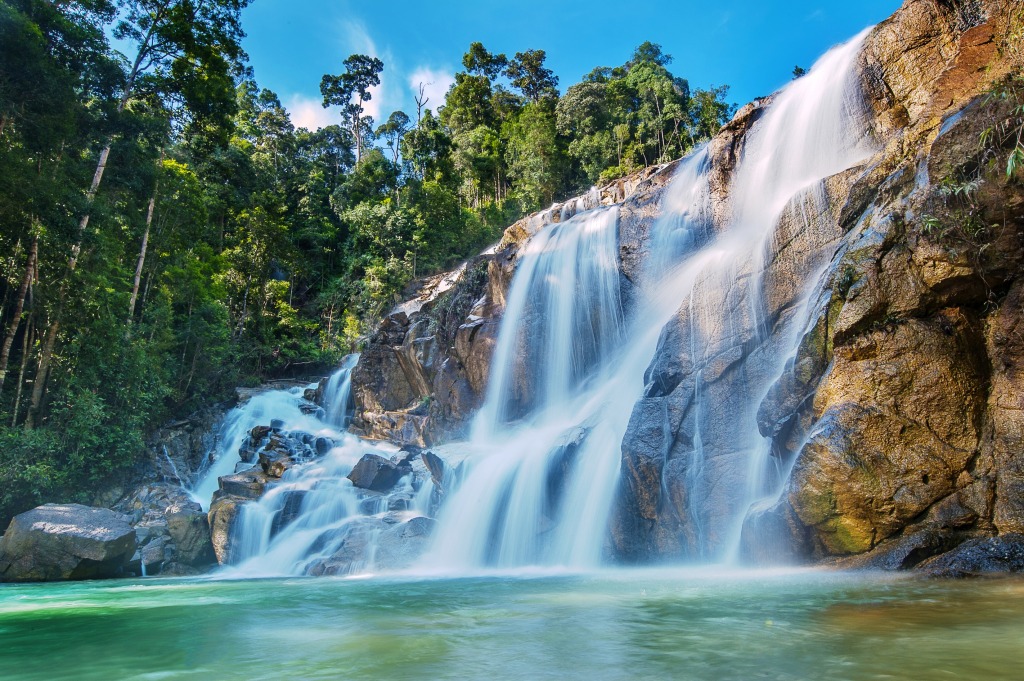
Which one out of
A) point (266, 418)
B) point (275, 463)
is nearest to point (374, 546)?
point (275, 463)

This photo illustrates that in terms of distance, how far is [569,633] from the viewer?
16.0 ft

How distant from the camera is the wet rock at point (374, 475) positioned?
15.6m

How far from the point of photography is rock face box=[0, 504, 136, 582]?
1173cm

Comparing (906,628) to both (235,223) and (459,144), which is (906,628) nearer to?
(235,223)

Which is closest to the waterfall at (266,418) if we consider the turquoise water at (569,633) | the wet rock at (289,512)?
the wet rock at (289,512)

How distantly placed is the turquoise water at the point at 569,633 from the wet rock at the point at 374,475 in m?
7.56

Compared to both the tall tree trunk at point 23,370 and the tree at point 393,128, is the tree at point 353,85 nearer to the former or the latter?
the tree at point 393,128

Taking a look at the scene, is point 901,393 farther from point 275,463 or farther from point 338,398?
point 338,398

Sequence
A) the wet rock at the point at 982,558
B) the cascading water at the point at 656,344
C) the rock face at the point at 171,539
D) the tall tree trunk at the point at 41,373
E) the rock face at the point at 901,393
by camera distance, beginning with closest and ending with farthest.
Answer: the wet rock at the point at 982,558 < the rock face at the point at 901,393 < the cascading water at the point at 656,344 < the rock face at the point at 171,539 < the tall tree trunk at the point at 41,373

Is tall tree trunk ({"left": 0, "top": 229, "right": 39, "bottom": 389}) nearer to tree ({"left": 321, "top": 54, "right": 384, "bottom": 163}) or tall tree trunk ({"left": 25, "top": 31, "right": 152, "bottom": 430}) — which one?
tall tree trunk ({"left": 25, "top": 31, "right": 152, "bottom": 430})

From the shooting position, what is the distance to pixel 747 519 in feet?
26.8

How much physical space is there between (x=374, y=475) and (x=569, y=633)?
37.7ft

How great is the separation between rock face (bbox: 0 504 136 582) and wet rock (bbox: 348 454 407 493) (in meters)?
5.04

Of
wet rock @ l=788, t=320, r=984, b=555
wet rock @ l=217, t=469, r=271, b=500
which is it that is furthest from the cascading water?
wet rock @ l=217, t=469, r=271, b=500
